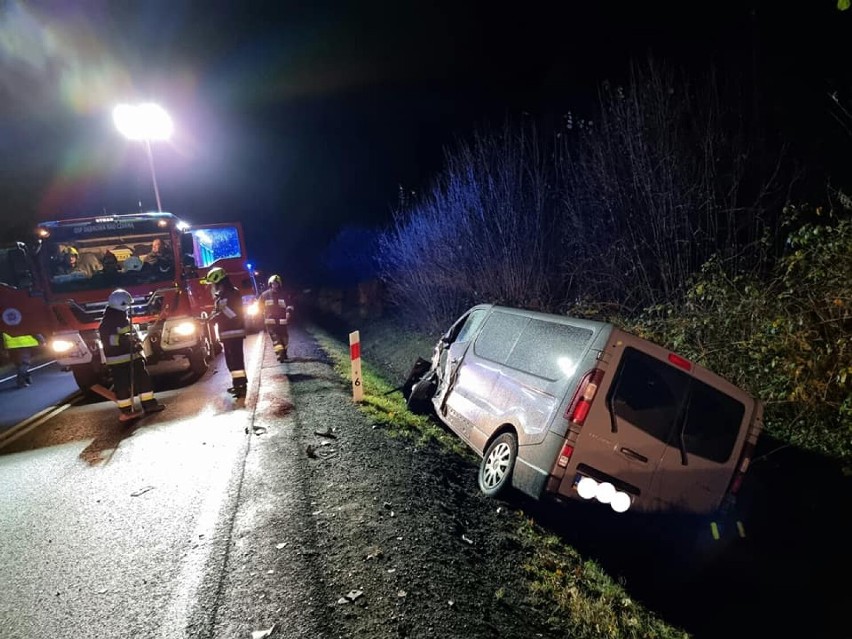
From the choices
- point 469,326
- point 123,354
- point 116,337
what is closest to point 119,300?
point 116,337

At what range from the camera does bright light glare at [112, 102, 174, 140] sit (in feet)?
58.8

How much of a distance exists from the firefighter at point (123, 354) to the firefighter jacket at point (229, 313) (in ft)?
3.95

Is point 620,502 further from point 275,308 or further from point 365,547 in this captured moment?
point 275,308

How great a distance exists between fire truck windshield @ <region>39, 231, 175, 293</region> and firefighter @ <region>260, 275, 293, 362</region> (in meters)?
2.03

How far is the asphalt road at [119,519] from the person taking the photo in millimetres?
2982

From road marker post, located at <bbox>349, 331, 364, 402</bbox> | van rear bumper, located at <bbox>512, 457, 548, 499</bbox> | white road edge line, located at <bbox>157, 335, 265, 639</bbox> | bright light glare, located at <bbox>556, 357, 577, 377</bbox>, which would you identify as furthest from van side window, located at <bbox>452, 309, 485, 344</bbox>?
white road edge line, located at <bbox>157, 335, 265, 639</bbox>

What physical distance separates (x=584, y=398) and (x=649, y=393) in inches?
22.2

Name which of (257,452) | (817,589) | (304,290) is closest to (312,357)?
(257,452)

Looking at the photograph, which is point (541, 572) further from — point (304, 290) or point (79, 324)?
point (304, 290)

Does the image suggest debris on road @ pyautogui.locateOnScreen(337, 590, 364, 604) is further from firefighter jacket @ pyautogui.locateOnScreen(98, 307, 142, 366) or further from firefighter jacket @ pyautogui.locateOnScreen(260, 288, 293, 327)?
firefighter jacket @ pyautogui.locateOnScreen(260, 288, 293, 327)

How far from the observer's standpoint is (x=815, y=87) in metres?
8.30

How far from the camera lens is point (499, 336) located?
18.2 feet

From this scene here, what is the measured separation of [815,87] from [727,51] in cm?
175

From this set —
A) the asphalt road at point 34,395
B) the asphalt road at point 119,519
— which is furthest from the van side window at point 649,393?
the asphalt road at point 34,395
